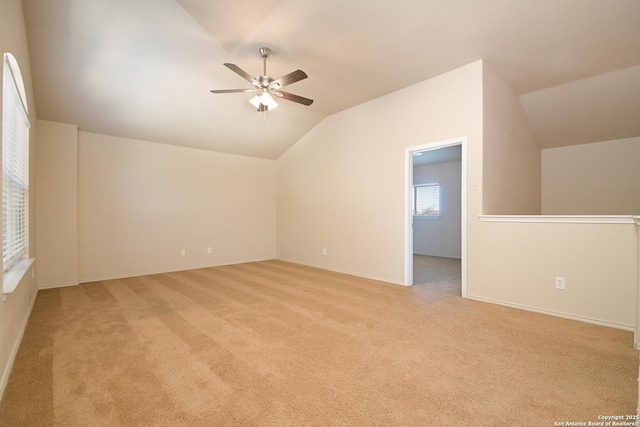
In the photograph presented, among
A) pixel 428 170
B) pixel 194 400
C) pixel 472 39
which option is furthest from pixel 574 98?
pixel 194 400

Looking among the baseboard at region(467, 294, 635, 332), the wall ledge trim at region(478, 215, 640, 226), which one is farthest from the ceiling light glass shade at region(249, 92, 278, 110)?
the baseboard at region(467, 294, 635, 332)

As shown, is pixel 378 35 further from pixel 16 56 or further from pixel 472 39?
pixel 16 56

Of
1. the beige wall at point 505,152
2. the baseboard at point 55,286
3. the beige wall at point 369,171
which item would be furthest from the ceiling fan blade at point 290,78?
the baseboard at point 55,286

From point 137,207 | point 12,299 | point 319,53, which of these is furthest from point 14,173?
point 319,53

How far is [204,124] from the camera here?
197 inches

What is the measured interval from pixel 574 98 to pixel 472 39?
2.35m

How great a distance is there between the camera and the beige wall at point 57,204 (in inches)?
163

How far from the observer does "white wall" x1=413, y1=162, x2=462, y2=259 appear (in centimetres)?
721

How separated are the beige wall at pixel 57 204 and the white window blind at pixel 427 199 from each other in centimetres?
769

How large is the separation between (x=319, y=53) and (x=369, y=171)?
81.2 inches

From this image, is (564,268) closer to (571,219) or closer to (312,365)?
(571,219)

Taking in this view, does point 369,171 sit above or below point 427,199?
above

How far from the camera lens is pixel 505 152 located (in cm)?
407

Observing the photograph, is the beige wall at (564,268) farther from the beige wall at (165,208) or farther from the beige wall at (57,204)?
the beige wall at (57,204)
